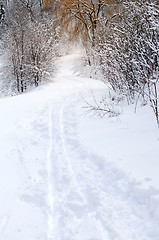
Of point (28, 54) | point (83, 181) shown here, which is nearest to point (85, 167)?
point (83, 181)

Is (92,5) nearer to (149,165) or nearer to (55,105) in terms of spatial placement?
(55,105)

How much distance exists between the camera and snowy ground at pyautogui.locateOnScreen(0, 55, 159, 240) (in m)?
2.04

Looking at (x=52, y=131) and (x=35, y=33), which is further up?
(x=35, y=33)

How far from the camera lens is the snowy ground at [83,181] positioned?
80.4 inches

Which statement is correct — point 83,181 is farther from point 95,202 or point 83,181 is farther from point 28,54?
point 28,54

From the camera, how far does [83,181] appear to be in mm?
2809

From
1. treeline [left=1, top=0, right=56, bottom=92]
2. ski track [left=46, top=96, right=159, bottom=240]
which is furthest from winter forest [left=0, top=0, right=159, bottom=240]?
treeline [left=1, top=0, right=56, bottom=92]

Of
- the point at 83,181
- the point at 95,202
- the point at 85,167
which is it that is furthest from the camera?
the point at 85,167

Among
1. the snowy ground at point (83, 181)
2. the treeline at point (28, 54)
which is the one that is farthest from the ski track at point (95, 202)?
the treeline at point (28, 54)

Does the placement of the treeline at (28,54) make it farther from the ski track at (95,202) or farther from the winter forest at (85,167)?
the ski track at (95,202)

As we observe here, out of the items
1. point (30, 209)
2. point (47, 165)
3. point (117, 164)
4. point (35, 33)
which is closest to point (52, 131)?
point (47, 165)

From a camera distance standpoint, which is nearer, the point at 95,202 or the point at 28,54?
the point at 95,202

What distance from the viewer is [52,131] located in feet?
16.0

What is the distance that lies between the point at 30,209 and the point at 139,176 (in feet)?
4.31
